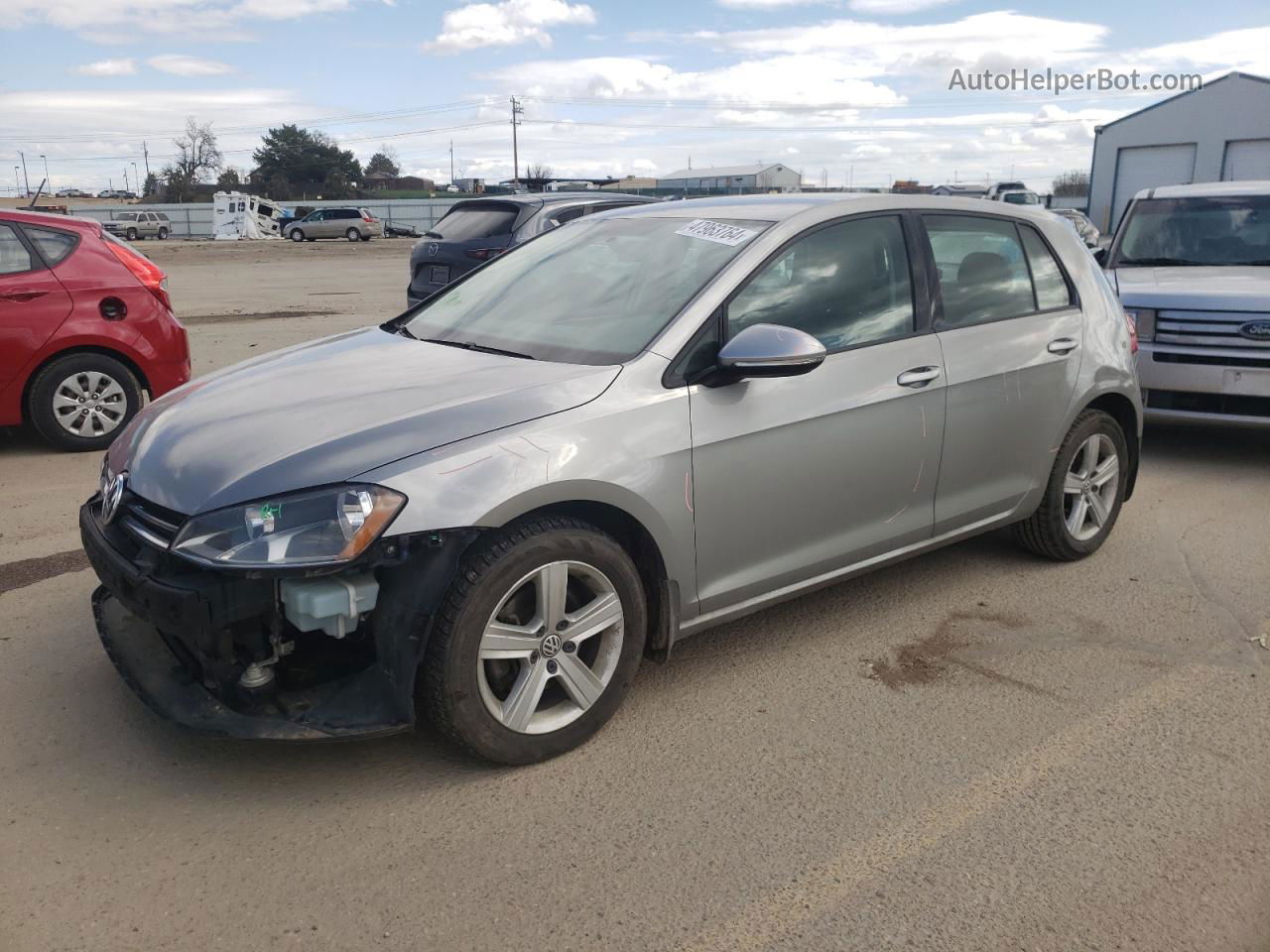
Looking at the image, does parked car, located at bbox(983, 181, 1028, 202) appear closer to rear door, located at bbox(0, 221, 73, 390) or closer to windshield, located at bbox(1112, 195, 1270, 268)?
windshield, located at bbox(1112, 195, 1270, 268)

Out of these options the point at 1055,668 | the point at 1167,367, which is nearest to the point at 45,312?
the point at 1055,668

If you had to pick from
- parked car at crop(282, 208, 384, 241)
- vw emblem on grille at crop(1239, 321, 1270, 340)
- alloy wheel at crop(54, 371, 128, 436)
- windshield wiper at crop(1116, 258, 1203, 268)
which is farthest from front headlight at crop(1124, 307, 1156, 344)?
parked car at crop(282, 208, 384, 241)

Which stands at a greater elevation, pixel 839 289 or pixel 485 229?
pixel 485 229

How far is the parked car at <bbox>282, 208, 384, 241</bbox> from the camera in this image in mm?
51688

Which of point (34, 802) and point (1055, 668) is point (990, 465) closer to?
point (1055, 668)

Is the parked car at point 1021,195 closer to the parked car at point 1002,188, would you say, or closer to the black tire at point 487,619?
the parked car at point 1002,188

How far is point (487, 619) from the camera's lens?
3029mm

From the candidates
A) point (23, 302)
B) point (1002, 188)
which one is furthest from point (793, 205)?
point (1002, 188)

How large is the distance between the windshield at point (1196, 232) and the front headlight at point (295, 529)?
7.35 m

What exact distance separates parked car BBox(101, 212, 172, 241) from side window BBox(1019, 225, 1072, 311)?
56115mm

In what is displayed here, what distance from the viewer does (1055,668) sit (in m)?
4.00

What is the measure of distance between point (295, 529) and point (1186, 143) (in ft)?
141

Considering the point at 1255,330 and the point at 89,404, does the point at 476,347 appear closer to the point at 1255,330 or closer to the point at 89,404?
the point at 89,404

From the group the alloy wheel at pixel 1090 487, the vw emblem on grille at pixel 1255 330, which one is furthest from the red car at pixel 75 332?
the vw emblem on grille at pixel 1255 330
